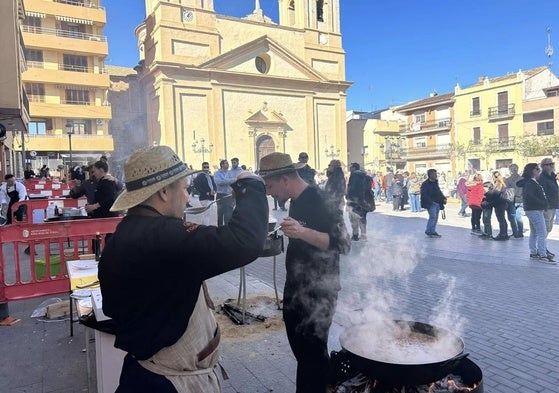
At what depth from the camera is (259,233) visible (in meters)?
1.49

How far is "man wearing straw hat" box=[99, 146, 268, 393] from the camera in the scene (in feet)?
Answer: 4.71

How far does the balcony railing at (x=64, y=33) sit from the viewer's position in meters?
31.7

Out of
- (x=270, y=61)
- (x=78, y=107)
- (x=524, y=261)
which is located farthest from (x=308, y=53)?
(x=524, y=261)

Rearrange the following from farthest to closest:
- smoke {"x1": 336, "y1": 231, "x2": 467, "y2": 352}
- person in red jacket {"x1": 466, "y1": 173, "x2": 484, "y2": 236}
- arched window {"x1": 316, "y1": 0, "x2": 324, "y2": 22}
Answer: arched window {"x1": 316, "y1": 0, "x2": 324, "y2": 22}, person in red jacket {"x1": 466, "y1": 173, "x2": 484, "y2": 236}, smoke {"x1": 336, "y1": 231, "x2": 467, "y2": 352}

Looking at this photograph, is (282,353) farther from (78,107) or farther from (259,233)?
(78,107)

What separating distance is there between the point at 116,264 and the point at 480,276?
6.78m

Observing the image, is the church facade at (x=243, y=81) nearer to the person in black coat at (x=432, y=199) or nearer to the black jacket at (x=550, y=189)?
the person in black coat at (x=432, y=199)

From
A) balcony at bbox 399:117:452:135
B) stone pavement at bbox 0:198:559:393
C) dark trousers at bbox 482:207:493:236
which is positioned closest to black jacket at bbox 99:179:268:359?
stone pavement at bbox 0:198:559:393

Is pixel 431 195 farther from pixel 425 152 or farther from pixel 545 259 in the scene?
pixel 425 152

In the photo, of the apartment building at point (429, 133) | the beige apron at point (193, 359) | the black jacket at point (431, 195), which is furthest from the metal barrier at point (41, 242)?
the apartment building at point (429, 133)

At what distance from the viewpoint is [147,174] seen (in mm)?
1588

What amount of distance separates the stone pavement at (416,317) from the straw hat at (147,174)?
7.45 feet

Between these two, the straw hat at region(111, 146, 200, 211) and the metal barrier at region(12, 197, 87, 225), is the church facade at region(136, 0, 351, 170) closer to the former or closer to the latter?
the metal barrier at region(12, 197, 87, 225)

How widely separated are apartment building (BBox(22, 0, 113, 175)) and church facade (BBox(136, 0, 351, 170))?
156 inches
